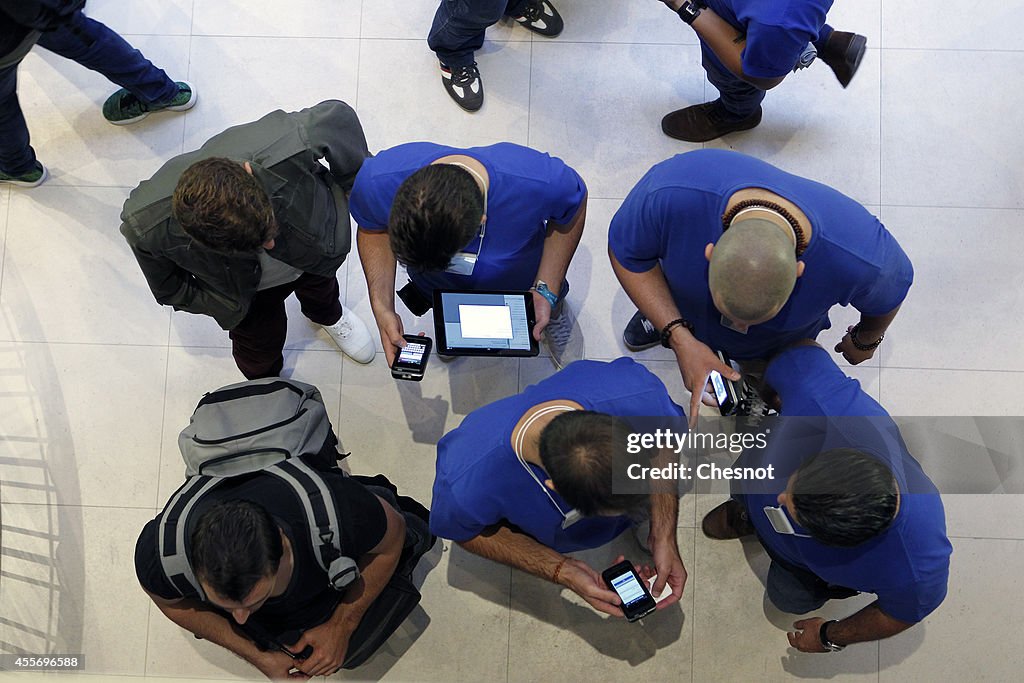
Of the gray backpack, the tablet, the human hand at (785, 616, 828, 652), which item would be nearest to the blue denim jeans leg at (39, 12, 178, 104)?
the gray backpack

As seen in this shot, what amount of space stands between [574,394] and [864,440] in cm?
90

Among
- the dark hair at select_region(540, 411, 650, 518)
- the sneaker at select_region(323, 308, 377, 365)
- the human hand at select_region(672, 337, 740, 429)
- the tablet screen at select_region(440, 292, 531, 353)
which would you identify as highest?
the dark hair at select_region(540, 411, 650, 518)

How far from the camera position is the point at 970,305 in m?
3.45

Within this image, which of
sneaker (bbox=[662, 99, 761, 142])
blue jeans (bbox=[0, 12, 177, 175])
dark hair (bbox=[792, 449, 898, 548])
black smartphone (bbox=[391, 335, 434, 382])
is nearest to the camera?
dark hair (bbox=[792, 449, 898, 548])

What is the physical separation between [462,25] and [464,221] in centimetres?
144

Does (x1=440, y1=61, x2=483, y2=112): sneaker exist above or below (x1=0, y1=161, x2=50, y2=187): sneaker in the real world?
above

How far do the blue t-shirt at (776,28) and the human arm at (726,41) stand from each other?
0.07 m

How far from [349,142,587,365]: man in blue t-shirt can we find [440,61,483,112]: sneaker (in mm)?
1091

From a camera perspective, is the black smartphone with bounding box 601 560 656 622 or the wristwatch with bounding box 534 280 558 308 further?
the wristwatch with bounding box 534 280 558 308

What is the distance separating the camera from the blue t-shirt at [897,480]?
89.6 inches

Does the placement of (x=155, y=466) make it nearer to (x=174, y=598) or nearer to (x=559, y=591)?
(x=174, y=598)

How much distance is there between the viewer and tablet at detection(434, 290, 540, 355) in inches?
104

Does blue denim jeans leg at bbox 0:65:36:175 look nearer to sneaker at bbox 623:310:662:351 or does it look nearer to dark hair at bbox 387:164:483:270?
dark hair at bbox 387:164:483:270

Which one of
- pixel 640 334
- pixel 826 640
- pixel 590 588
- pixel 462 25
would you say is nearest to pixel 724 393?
pixel 640 334
